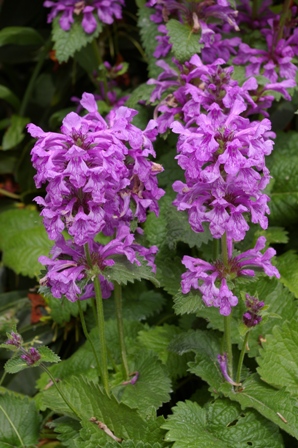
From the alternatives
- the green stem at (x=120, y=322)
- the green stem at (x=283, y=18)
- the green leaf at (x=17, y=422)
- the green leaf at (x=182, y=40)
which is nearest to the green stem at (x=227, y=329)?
the green stem at (x=120, y=322)

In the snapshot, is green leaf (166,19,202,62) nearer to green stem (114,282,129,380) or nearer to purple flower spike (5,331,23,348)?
green stem (114,282,129,380)

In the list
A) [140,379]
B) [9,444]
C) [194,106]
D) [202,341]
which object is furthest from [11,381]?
[194,106]

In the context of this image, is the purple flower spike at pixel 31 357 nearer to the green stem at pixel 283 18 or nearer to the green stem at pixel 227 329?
the green stem at pixel 227 329

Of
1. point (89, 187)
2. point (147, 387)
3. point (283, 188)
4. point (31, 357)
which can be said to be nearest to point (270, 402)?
point (147, 387)

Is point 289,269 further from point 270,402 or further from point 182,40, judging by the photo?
point 182,40

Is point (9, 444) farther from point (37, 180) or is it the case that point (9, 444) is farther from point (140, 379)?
point (37, 180)

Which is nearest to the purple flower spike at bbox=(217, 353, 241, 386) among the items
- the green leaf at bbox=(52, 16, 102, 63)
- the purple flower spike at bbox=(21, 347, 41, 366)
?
the purple flower spike at bbox=(21, 347, 41, 366)
